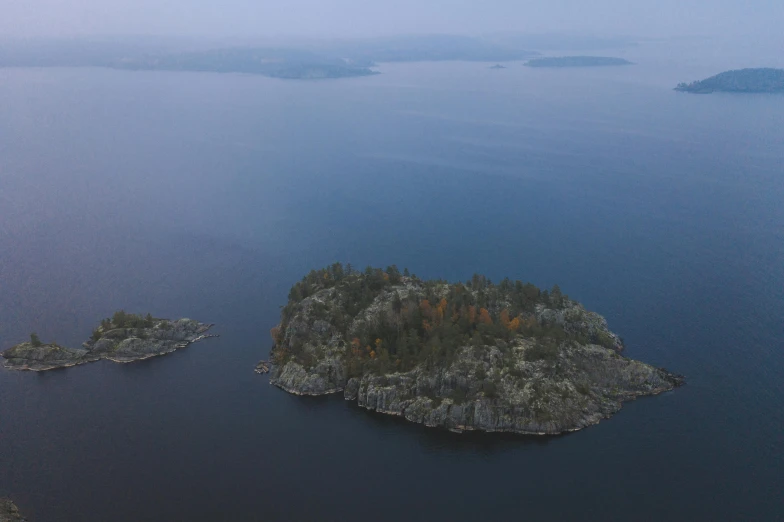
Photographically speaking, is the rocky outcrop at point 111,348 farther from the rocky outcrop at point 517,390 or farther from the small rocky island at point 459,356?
the rocky outcrop at point 517,390

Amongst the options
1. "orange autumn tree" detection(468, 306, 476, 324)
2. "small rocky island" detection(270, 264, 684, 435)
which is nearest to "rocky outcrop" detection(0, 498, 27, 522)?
"small rocky island" detection(270, 264, 684, 435)

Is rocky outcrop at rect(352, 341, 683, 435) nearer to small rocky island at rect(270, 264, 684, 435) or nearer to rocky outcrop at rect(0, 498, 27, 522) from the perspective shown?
small rocky island at rect(270, 264, 684, 435)

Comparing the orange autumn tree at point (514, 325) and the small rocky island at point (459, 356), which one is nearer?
the small rocky island at point (459, 356)

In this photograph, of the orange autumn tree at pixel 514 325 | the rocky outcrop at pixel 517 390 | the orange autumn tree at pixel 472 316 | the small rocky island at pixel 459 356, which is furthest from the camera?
the orange autumn tree at pixel 472 316

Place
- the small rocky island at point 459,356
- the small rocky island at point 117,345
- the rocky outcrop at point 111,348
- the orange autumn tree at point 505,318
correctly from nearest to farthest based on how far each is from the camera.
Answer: the small rocky island at point 459,356
the orange autumn tree at point 505,318
the rocky outcrop at point 111,348
the small rocky island at point 117,345

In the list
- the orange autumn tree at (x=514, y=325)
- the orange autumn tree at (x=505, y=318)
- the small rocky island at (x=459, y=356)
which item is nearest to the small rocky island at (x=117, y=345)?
the small rocky island at (x=459, y=356)

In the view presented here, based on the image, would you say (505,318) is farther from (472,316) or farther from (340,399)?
(340,399)

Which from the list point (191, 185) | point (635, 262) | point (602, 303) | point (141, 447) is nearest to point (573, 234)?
point (635, 262)
